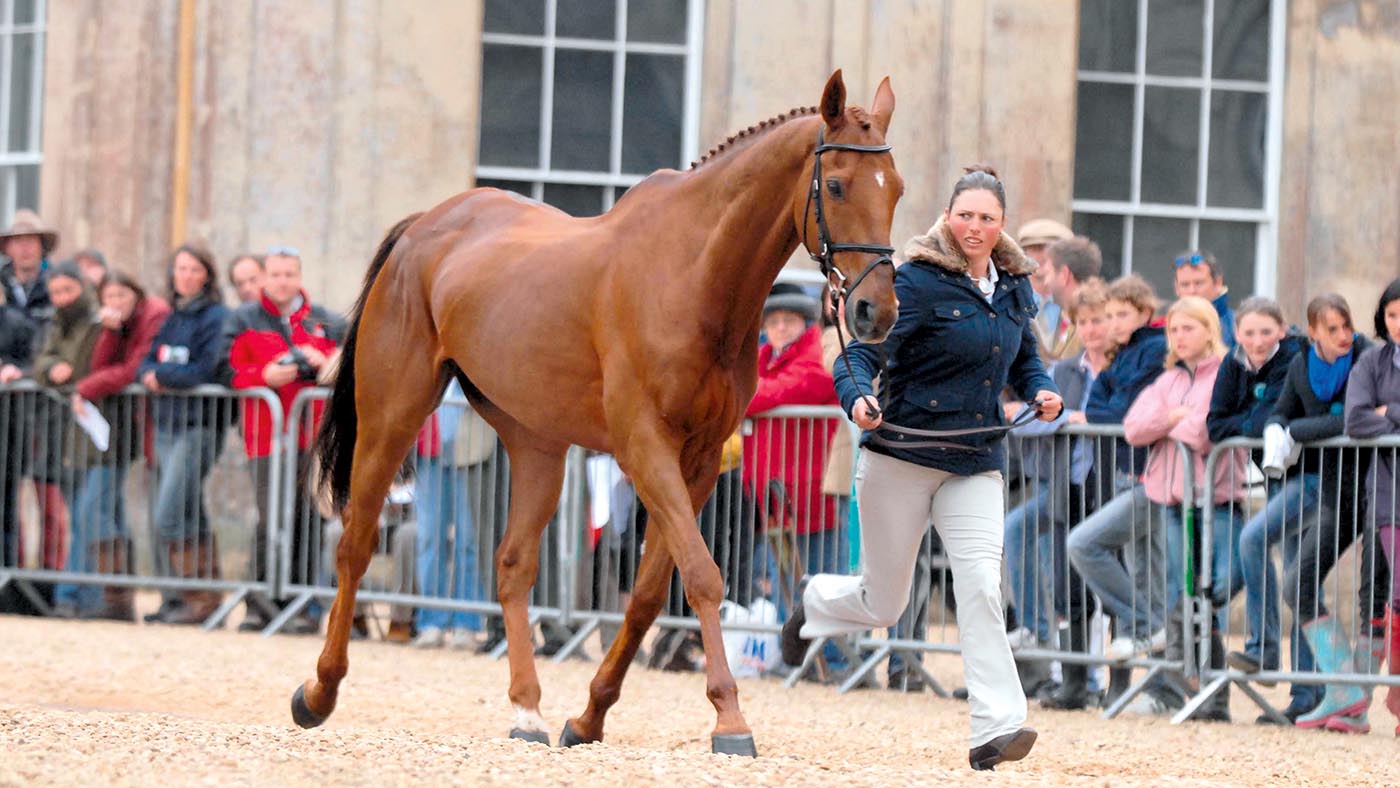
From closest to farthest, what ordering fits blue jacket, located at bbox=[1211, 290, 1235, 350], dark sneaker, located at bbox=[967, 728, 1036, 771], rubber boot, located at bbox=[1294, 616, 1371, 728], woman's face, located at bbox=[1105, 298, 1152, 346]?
dark sneaker, located at bbox=[967, 728, 1036, 771] < rubber boot, located at bbox=[1294, 616, 1371, 728] < woman's face, located at bbox=[1105, 298, 1152, 346] < blue jacket, located at bbox=[1211, 290, 1235, 350]

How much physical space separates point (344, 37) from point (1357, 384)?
8.16 m

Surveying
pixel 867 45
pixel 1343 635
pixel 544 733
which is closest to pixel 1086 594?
pixel 1343 635

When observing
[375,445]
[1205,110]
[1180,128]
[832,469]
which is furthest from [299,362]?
[1205,110]

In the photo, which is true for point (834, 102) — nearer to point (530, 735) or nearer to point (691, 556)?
point (691, 556)

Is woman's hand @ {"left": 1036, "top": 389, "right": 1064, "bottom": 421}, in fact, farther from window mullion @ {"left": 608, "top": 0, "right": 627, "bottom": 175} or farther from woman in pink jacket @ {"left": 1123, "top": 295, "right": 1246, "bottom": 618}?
window mullion @ {"left": 608, "top": 0, "right": 627, "bottom": 175}

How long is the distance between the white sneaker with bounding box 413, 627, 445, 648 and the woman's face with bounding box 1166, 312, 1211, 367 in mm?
4377

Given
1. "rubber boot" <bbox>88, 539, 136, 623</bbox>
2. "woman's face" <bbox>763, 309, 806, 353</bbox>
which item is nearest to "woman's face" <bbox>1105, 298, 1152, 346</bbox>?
"woman's face" <bbox>763, 309, 806, 353</bbox>

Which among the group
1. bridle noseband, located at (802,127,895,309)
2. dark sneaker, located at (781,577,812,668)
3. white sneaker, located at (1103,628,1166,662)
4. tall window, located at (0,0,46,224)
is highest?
tall window, located at (0,0,46,224)

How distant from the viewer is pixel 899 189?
7.05m

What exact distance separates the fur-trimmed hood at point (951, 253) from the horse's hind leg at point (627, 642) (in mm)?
1325

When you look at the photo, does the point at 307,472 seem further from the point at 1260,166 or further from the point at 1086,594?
the point at 1260,166

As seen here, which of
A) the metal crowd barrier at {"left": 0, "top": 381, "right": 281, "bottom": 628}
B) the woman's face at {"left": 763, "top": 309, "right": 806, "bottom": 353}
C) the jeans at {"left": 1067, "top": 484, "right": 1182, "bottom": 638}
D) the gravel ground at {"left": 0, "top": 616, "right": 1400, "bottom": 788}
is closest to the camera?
the gravel ground at {"left": 0, "top": 616, "right": 1400, "bottom": 788}

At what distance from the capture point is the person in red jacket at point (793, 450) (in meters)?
11.1

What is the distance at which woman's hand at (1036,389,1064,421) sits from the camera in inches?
288
